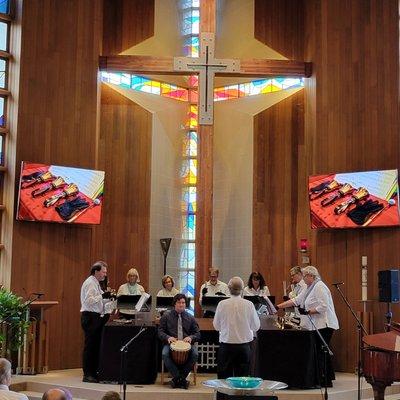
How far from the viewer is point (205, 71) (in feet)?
35.6

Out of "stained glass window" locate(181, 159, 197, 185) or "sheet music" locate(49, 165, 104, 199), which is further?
"stained glass window" locate(181, 159, 197, 185)

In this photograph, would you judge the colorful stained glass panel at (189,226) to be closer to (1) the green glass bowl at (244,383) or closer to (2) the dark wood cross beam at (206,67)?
(2) the dark wood cross beam at (206,67)

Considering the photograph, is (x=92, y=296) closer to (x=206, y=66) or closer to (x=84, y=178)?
(x=84, y=178)

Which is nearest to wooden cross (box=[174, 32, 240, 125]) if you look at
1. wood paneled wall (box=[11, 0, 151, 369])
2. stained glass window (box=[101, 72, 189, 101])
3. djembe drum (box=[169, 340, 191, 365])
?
wood paneled wall (box=[11, 0, 151, 369])

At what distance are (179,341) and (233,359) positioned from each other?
1074mm

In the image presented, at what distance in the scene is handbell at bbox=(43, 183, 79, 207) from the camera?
10.1 m

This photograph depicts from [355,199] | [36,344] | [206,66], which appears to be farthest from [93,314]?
[206,66]

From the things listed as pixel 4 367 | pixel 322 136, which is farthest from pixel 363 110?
pixel 4 367

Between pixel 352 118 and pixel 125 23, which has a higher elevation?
pixel 125 23

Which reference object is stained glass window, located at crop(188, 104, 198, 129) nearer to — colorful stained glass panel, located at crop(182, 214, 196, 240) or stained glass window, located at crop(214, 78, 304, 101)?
stained glass window, located at crop(214, 78, 304, 101)

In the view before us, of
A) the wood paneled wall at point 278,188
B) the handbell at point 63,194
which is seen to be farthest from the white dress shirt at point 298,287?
the handbell at point 63,194

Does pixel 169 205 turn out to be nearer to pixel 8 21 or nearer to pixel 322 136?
pixel 322 136

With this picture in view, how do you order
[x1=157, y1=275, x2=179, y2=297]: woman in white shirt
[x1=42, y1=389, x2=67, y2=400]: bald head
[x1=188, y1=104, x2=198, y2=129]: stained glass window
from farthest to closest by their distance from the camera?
[x1=188, y1=104, x2=198, y2=129]: stained glass window → [x1=157, y1=275, x2=179, y2=297]: woman in white shirt → [x1=42, y1=389, x2=67, y2=400]: bald head

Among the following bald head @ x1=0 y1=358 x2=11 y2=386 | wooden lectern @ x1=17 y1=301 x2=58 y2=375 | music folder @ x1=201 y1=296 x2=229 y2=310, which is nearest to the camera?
bald head @ x1=0 y1=358 x2=11 y2=386
